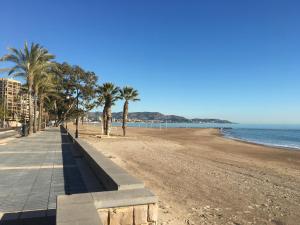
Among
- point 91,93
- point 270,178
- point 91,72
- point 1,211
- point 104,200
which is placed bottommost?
point 270,178

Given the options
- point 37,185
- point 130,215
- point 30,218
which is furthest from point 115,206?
point 37,185

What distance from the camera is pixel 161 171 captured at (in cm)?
1266

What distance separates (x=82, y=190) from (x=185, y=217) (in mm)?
2547

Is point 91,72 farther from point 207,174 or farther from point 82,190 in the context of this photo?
point 82,190

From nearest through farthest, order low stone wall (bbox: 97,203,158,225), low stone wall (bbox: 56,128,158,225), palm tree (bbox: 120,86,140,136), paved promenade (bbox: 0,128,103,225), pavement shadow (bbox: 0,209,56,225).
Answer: low stone wall (bbox: 56,128,158,225)
low stone wall (bbox: 97,203,158,225)
pavement shadow (bbox: 0,209,56,225)
paved promenade (bbox: 0,128,103,225)
palm tree (bbox: 120,86,140,136)

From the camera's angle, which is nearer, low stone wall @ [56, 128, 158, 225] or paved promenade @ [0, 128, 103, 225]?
low stone wall @ [56, 128, 158, 225]

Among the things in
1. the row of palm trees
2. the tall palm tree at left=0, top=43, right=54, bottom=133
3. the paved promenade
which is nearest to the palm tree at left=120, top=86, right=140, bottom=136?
the row of palm trees

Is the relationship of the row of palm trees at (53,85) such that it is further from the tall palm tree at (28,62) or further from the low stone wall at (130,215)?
the low stone wall at (130,215)

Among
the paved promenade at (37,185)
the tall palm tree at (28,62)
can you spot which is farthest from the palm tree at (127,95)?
the paved promenade at (37,185)

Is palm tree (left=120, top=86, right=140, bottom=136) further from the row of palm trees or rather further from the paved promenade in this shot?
the paved promenade

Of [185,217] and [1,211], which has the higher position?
[1,211]

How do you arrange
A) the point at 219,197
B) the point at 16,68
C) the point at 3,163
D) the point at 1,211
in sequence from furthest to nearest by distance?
the point at 16,68
the point at 3,163
the point at 219,197
the point at 1,211

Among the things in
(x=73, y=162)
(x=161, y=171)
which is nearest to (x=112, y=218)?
(x=73, y=162)

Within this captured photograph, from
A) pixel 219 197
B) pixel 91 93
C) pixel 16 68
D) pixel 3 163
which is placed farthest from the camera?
pixel 91 93
